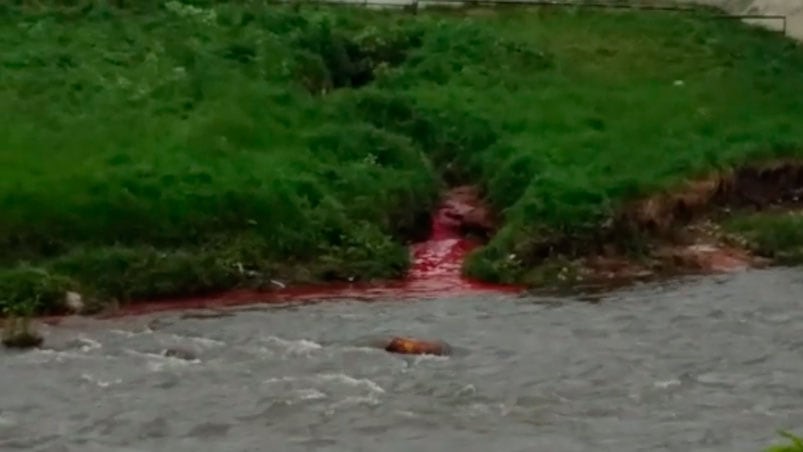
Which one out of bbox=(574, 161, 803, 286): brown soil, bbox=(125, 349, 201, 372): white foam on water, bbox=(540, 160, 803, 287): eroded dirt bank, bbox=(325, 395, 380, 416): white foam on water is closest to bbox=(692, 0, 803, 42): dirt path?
bbox=(574, 161, 803, 286): brown soil

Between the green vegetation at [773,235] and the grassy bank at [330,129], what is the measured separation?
4.40 feet

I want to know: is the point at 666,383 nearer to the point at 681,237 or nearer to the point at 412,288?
the point at 412,288

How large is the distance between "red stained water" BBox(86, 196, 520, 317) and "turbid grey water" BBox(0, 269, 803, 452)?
53cm

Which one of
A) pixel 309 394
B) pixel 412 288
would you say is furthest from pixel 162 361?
pixel 412 288

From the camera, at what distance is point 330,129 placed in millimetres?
30719

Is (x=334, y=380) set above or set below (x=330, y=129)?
below

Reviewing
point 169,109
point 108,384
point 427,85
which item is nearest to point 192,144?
point 169,109

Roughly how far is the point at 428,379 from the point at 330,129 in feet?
34.6

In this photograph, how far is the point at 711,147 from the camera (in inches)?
1225

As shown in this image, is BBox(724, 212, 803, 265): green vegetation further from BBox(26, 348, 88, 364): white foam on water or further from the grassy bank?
BBox(26, 348, 88, 364): white foam on water

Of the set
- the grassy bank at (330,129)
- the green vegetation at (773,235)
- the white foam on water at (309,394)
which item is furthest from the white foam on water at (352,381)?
the green vegetation at (773,235)

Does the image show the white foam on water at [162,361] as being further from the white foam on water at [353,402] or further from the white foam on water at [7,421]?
the white foam on water at [353,402]

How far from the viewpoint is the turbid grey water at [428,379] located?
18672 millimetres

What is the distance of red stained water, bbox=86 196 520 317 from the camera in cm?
2517
